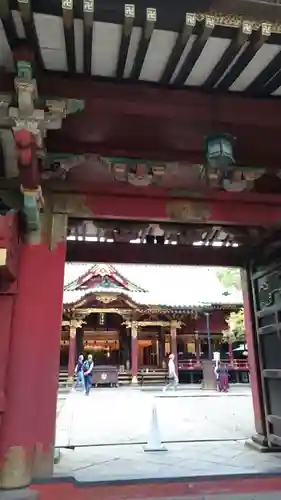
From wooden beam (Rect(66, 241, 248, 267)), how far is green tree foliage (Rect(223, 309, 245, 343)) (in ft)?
57.0

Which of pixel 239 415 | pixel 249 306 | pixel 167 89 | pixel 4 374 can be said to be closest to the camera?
pixel 4 374

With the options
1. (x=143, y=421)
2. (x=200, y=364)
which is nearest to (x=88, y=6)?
(x=143, y=421)

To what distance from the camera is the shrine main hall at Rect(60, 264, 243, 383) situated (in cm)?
2272

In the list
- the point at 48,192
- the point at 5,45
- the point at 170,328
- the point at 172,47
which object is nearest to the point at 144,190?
the point at 48,192

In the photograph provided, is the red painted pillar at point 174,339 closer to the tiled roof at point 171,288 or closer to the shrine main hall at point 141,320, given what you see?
the shrine main hall at point 141,320

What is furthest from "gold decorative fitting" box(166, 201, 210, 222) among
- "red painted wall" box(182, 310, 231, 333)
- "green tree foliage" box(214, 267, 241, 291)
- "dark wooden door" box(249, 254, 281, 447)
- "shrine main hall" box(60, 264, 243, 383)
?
"green tree foliage" box(214, 267, 241, 291)

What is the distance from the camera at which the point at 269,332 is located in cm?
560

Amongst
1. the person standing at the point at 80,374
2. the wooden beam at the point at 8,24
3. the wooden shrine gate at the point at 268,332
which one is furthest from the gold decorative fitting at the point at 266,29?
the person standing at the point at 80,374

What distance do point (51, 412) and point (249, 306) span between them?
366 cm

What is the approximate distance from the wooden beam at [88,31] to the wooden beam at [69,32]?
10cm

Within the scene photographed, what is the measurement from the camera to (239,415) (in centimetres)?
1050

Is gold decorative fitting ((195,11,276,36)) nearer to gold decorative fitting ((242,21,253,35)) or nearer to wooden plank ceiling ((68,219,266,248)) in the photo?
gold decorative fitting ((242,21,253,35))

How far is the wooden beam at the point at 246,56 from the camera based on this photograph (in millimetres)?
3043

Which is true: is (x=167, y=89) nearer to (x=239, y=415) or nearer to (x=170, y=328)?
(x=239, y=415)
